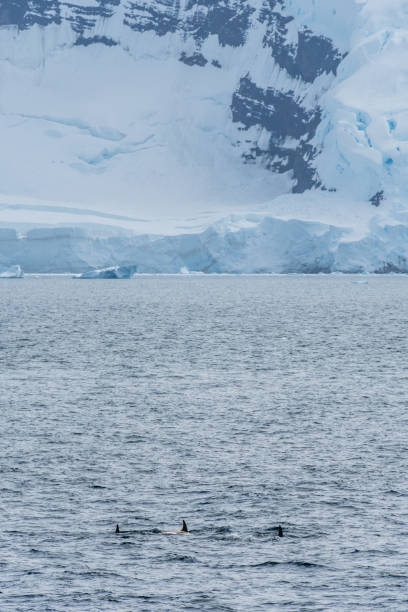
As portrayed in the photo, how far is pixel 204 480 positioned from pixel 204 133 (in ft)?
427

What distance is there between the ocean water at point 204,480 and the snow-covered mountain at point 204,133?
5504 centimetres

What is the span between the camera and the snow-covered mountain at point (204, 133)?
326ft

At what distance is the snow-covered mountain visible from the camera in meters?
99.3

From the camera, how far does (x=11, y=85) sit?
6004 inches

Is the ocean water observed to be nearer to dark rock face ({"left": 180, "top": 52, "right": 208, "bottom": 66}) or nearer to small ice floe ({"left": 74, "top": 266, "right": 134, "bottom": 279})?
small ice floe ({"left": 74, "top": 266, "right": 134, "bottom": 279})

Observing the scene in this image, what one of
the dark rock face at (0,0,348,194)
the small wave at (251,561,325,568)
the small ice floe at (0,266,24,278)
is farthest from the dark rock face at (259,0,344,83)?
the small wave at (251,561,325,568)

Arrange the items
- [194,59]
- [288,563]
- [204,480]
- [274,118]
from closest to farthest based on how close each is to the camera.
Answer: [288,563] < [204,480] < [274,118] < [194,59]

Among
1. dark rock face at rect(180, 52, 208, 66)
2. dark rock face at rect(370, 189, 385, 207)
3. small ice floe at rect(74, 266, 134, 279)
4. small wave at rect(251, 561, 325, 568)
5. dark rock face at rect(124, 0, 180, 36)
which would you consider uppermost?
small wave at rect(251, 561, 325, 568)

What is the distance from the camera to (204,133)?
484 feet

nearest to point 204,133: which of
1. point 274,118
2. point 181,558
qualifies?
point 274,118

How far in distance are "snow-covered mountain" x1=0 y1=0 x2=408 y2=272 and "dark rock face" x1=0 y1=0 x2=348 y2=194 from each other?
0.86 ft

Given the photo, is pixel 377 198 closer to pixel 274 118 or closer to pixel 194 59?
pixel 274 118

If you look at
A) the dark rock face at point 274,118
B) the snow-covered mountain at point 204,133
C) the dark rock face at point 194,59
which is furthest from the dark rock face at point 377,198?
the dark rock face at point 194,59

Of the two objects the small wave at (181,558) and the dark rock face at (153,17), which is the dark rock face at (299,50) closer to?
the dark rock face at (153,17)
